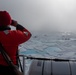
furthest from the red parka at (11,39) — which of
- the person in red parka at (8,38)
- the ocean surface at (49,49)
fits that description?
the ocean surface at (49,49)

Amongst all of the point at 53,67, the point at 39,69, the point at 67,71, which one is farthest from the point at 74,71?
the point at 39,69

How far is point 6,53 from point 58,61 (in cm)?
100

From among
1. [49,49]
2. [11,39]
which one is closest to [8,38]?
[11,39]

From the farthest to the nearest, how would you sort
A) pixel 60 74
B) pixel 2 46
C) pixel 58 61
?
pixel 58 61 → pixel 60 74 → pixel 2 46

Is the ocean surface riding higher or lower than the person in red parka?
lower

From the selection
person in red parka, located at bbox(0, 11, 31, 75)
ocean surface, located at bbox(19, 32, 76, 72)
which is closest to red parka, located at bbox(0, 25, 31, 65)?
person in red parka, located at bbox(0, 11, 31, 75)

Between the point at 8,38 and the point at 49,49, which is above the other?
the point at 8,38

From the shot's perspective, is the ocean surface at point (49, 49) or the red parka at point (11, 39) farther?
the ocean surface at point (49, 49)

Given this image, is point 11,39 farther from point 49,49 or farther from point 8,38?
point 49,49

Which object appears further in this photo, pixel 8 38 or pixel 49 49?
pixel 49 49

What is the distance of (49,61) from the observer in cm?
294

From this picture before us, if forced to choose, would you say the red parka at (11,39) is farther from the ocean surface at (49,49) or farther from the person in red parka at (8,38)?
the ocean surface at (49,49)

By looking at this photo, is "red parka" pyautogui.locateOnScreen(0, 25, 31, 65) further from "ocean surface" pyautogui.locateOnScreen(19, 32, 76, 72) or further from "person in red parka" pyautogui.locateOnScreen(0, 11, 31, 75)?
"ocean surface" pyautogui.locateOnScreen(19, 32, 76, 72)

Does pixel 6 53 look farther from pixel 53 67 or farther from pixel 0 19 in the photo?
pixel 53 67
